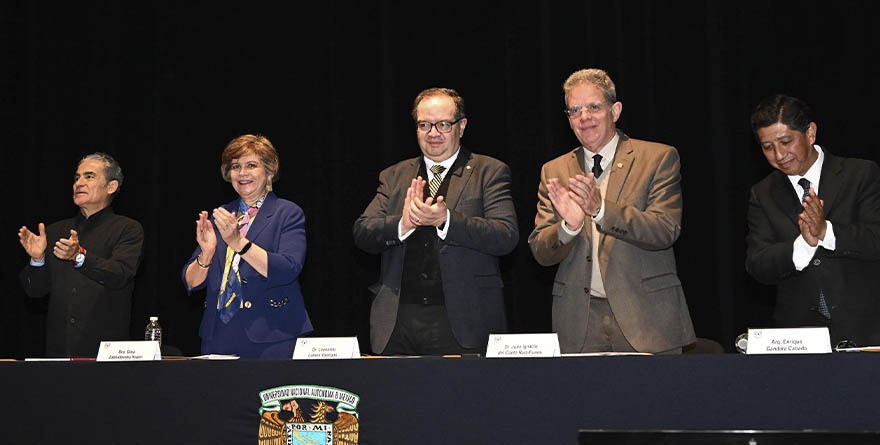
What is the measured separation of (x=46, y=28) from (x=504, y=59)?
8.92 feet

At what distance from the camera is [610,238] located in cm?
287

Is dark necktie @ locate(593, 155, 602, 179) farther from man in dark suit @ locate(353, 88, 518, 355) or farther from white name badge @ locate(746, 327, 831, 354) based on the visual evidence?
white name badge @ locate(746, 327, 831, 354)

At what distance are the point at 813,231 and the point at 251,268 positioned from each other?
1.81m

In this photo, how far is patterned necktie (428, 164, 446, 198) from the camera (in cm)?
314

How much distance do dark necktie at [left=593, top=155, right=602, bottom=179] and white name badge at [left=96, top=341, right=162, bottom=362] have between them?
5.02 ft

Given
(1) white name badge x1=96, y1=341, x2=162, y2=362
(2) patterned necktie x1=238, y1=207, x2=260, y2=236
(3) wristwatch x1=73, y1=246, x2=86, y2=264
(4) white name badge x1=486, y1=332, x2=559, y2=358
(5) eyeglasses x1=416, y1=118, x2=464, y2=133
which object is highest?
(5) eyeglasses x1=416, y1=118, x2=464, y2=133

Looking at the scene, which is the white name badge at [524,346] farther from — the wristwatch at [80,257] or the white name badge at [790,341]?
the wristwatch at [80,257]

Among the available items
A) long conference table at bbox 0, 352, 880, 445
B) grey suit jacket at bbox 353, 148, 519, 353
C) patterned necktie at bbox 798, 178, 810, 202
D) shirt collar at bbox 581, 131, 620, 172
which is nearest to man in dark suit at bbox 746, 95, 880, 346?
patterned necktie at bbox 798, 178, 810, 202

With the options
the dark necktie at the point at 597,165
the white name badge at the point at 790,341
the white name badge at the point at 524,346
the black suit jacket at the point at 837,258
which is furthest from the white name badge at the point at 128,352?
the black suit jacket at the point at 837,258

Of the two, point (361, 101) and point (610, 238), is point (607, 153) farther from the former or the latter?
point (361, 101)

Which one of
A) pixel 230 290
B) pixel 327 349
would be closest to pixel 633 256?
pixel 327 349

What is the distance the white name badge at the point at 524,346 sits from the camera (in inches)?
91.0

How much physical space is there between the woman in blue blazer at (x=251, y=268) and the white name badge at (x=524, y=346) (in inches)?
35.1

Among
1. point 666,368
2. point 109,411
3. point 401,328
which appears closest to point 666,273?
point 666,368
